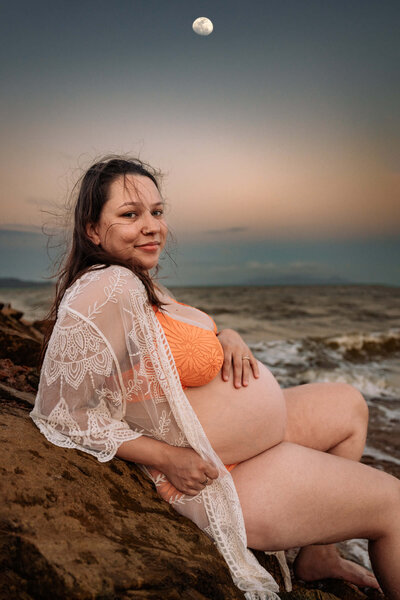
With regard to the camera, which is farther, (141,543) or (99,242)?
(99,242)

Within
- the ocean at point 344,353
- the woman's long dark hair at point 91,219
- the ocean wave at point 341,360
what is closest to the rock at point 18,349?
the ocean at point 344,353

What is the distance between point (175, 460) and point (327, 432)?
912mm

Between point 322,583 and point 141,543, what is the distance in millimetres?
1368

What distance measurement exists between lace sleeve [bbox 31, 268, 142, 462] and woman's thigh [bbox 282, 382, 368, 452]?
0.89m

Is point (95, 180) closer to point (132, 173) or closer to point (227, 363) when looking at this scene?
point (132, 173)

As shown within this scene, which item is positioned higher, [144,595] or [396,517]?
[144,595]

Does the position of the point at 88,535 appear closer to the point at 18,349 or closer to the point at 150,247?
the point at 150,247

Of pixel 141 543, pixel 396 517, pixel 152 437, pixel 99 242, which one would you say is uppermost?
pixel 99 242

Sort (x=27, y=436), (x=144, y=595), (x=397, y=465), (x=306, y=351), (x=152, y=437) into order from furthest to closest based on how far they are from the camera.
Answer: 1. (x=306, y=351)
2. (x=397, y=465)
3. (x=152, y=437)
4. (x=27, y=436)
5. (x=144, y=595)

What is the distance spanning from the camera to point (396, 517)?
159 cm

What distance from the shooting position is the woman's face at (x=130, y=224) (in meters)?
1.60

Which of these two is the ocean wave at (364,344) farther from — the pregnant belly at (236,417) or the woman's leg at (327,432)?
the pregnant belly at (236,417)

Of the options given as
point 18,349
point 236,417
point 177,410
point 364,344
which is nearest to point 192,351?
point 177,410

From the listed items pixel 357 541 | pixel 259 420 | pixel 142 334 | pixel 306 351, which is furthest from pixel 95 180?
pixel 306 351
